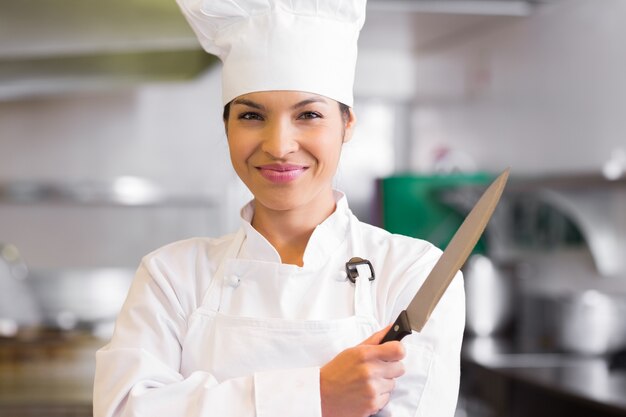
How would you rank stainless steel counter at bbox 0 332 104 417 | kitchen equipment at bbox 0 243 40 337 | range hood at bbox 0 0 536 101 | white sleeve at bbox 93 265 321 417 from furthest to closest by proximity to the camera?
kitchen equipment at bbox 0 243 40 337 → range hood at bbox 0 0 536 101 → stainless steel counter at bbox 0 332 104 417 → white sleeve at bbox 93 265 321 417

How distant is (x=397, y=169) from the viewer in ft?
16.2

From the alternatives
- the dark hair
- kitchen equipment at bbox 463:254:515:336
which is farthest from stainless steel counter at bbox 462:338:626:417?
the dark hair

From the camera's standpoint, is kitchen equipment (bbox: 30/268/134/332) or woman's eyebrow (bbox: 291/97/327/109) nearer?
woman's eyebrow (bbox: 291/97/327/109)

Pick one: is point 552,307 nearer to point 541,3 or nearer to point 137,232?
point 541,3

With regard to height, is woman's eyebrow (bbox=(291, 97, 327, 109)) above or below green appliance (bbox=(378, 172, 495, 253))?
below

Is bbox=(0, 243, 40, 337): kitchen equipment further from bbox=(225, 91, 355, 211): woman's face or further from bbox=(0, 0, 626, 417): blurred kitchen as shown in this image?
bbox=(225, 91, 355, 211): woman's face

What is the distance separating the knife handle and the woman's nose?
0.24 metres

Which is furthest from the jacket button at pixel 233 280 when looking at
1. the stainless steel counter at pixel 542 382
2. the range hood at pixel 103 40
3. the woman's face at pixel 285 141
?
the range hood at pixel 103 40

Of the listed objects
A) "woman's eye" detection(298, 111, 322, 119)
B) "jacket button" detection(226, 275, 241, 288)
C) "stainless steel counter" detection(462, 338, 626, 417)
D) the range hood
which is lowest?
"stainless steel counter" detection(462, 338, 626, 417)

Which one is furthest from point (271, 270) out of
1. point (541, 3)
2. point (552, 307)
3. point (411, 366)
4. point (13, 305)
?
point (13, 305)

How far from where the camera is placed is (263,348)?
117cm

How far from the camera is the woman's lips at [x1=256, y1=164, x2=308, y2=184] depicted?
3.76 feet

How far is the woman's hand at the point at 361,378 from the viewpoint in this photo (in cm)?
102

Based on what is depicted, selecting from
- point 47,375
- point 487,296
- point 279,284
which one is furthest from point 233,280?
point 487,296
